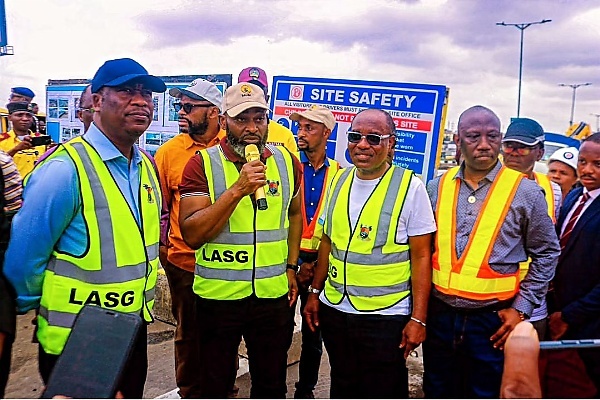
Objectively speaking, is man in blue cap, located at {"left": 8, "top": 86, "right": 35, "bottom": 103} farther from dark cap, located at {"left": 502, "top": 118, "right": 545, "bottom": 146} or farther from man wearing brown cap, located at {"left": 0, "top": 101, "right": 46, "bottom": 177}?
dark cap, located at {"left": 502, "top": 118, "right": 545, "bottom": 146}

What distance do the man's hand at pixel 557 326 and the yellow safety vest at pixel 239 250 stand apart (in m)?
1.66

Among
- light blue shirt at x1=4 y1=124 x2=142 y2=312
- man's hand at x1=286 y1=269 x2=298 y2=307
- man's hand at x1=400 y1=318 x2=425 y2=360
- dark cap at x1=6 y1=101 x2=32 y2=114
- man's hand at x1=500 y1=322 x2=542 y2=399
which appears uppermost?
dark cap at x1=6 y1=101 x2=32 y2=114

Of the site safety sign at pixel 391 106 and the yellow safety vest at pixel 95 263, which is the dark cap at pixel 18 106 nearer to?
the site safety sign at pixel 391 106

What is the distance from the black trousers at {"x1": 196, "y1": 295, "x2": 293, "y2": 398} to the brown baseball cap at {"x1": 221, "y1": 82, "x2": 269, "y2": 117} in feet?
3.65

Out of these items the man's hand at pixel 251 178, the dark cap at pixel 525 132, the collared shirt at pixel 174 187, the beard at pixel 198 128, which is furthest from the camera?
the beard at pixel 198 128

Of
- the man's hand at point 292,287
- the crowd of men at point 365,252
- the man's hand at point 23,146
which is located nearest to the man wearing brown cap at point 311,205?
the man's hand at point 292,287

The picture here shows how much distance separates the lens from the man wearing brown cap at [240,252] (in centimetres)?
269

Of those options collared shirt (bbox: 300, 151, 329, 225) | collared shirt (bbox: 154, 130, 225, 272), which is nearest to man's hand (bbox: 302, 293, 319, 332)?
collared shirt (bbox: 300, 151, 329, 225)

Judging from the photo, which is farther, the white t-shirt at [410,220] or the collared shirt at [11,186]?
the white t-shirt at [410,220]

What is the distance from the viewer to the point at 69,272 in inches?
80.3

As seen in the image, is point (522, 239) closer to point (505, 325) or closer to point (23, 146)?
point (505, 325)

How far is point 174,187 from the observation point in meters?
3.56

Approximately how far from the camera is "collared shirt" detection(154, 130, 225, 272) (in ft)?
11.5

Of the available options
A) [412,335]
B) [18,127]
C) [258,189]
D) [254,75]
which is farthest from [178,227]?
[18,127]
